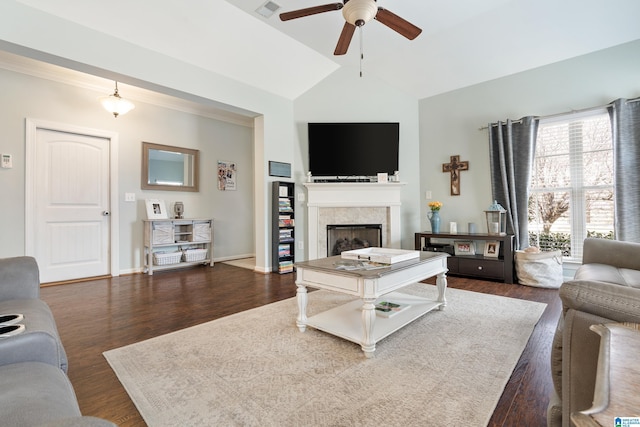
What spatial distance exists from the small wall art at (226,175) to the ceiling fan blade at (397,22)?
3702 mm

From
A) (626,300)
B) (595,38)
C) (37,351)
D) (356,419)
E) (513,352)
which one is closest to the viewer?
(626,300)

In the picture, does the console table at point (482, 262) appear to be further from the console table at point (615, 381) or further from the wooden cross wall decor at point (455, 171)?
the console table at point (615, 381)

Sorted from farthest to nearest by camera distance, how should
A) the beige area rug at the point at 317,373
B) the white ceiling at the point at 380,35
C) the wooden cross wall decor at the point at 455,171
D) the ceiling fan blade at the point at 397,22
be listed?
1. the wooden cross wall decor at the point at 455,171
2. the white ceiling at the point at 380,35
3. the ceiling fan blade at the point at 397,22
4. the beige area rug at the point at 317,373

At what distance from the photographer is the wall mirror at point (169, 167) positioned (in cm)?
441

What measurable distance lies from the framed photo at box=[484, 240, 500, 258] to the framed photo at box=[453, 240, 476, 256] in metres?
0.19

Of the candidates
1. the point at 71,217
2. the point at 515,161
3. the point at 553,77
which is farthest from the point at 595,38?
the point at 71,217

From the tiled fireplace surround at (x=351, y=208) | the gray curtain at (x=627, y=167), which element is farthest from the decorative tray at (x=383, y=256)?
the gray curtain at (x=627, y=167)

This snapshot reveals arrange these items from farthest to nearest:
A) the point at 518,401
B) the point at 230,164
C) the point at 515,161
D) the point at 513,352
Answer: the point at 230,164, the point at 515,161, the point at 513,352, the point at 518,401

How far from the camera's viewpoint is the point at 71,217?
382cm

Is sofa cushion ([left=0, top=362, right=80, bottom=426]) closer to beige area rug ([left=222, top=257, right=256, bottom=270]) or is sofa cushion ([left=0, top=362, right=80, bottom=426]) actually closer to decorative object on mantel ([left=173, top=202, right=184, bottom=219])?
beige area rug ([left=222, top=257, right=256, bottom=270])

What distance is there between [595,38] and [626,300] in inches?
154

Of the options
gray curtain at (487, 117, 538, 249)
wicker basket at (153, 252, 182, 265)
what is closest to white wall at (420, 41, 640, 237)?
gray curtain at (487, 117, 538, 249)

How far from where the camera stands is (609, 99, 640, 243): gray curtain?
10.1ft

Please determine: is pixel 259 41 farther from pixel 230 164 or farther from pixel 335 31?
pixel 230 164
